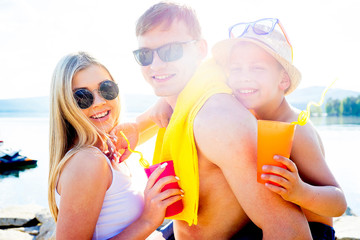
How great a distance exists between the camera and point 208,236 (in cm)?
200

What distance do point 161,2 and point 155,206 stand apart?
148 cm

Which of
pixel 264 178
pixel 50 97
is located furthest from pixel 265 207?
pixel 50 97

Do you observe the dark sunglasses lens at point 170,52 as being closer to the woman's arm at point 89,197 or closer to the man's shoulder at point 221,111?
the man's shoulder at point 221,111

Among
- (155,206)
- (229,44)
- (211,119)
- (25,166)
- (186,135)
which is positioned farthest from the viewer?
(25,166)

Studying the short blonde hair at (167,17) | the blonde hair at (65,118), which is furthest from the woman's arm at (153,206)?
the short blonde hair at (167,17)

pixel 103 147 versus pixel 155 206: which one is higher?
pixel 103 147

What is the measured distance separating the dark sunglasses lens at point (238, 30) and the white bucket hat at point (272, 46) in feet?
0.11

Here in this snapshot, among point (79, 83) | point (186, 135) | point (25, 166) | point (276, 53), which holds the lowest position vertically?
point (25, 166)

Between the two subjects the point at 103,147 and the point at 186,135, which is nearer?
the point at 186,135

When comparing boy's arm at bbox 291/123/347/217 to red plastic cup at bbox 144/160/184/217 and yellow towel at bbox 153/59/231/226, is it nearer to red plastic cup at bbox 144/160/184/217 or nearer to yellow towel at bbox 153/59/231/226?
yellow towel at bbox 153/59/231/226

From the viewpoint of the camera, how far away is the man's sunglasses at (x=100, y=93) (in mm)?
2271

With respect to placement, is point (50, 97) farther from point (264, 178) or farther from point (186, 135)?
point (264, 178)

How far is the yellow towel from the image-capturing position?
176 cm

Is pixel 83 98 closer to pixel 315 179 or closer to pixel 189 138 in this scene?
pixel 189 138
